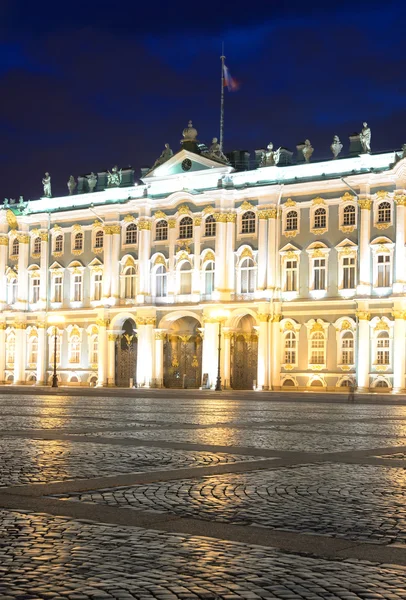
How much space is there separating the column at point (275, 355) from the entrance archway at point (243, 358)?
217 centimetres

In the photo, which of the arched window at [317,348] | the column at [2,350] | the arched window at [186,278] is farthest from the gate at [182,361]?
the column at [2,350]

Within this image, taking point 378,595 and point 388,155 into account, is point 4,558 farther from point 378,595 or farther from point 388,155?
point 388,155

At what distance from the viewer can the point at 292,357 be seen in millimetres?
62469

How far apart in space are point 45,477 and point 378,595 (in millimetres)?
6401

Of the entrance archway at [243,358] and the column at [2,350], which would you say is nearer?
the entrance archway at [243,358]

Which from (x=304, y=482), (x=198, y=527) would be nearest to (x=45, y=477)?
(x=304, y=482)

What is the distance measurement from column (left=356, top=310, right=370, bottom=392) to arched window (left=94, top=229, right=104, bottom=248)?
21025 millimetres

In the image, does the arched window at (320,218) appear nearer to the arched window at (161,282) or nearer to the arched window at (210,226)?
the arched window at (210,226)

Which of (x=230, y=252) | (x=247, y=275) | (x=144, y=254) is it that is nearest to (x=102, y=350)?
(x=144, y=254)

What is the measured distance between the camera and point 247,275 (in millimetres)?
64250

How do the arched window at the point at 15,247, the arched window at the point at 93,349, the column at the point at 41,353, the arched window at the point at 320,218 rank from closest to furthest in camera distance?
the arched window at the point at 320,218
the arched window at the point at 93,349
the column at the point at 41,353
the arched window at the point at 15,247

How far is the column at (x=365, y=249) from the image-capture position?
5866 cm

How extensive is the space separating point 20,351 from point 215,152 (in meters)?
20.8

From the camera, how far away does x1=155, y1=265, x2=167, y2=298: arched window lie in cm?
6775
